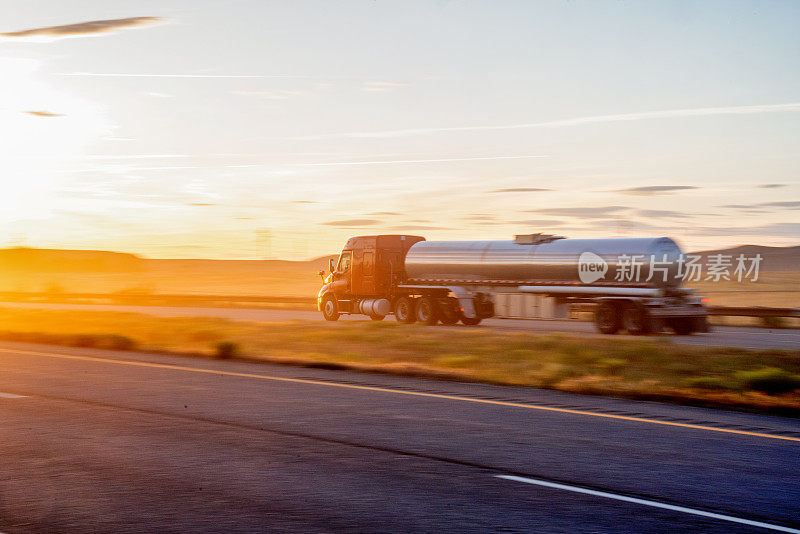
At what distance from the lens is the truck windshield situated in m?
35.7

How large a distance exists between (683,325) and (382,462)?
71.4 ft

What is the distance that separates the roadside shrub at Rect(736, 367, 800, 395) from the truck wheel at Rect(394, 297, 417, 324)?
20.5 meters

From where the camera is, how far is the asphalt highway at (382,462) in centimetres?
628

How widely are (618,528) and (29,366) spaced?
1418 centimetres

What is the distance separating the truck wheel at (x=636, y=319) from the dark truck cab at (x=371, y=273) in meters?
9.89

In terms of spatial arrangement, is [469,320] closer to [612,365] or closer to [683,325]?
[683,325]

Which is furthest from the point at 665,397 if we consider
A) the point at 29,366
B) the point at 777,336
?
the point at 777,336

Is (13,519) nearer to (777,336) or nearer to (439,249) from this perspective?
(777,336)

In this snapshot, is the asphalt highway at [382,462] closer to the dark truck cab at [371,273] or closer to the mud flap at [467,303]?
the mud flap at [467,303]

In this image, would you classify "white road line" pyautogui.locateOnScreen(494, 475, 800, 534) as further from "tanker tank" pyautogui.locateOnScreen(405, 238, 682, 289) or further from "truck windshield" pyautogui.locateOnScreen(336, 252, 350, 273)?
"truck windshield" pyautogui.locateOnScreen(336, 252, 350, 273)

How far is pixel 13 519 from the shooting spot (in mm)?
6223

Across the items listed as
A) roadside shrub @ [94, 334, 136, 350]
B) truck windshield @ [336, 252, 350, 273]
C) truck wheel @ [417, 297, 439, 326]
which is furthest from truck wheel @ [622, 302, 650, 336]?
roadside shrub @ [94, 334, 136, 350]

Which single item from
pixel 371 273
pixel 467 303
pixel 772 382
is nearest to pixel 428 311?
pixel 467 303

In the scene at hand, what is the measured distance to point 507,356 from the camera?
19.4 metres
